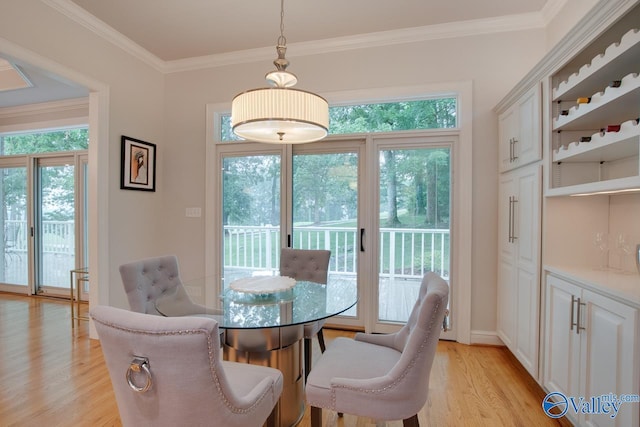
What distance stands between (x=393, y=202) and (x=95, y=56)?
10.4ft

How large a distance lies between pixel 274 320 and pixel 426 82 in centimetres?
264

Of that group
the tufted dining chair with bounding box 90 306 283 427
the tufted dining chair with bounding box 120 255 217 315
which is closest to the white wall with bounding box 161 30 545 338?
the tufted dining chair with bounding box 120 255 217 315

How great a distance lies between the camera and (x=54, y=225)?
4.51m

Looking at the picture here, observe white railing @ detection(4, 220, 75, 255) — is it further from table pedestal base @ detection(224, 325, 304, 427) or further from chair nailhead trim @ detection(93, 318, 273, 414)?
chair nailhead trim @ detection(93, 318, 273, 414)

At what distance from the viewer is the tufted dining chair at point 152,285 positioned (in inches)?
75.4

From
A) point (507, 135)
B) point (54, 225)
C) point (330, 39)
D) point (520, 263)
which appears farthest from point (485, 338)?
point (54, 225)

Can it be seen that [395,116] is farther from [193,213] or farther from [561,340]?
[193,213]

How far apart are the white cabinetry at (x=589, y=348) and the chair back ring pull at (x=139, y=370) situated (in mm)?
1839

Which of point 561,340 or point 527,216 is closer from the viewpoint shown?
point 561,340

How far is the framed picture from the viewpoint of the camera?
3.25 metres

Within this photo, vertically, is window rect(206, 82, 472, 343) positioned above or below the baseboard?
above

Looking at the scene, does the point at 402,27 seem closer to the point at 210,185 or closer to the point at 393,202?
the point at 393,202

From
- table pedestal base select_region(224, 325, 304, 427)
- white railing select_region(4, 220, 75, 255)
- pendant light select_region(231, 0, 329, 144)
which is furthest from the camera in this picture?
white railing select_region(4, 220, 75, 255)

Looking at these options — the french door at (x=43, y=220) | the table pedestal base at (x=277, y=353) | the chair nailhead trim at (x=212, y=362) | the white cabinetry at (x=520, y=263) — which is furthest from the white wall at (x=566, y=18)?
the french door at (x=43, y=220)
